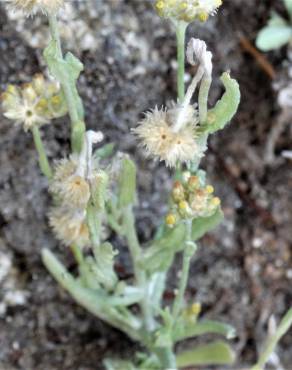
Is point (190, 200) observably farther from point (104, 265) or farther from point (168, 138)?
point (104, 265)

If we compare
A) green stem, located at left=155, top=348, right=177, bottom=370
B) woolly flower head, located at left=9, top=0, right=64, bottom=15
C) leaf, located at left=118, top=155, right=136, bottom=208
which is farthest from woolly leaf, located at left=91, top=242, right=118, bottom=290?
woolly flower head, located at left=9, top=0, right=64, bottom=15

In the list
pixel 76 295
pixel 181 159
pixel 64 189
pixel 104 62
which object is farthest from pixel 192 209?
pixel 104 62

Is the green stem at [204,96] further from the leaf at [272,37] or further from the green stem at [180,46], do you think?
the leaf at [272,37]

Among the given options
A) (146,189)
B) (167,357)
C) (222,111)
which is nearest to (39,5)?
(222,111)

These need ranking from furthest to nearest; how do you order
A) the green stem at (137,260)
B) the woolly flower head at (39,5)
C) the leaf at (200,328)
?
the leaf at (200,328) → the green stem at (137,260) → the woolly flower head at (39,5)

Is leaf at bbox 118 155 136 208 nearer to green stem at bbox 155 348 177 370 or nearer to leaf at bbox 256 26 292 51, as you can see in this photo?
green stem at bbox 155 348 177 370

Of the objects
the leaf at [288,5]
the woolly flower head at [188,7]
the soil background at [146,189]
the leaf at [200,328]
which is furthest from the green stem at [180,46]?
the leaf at [288,5]
